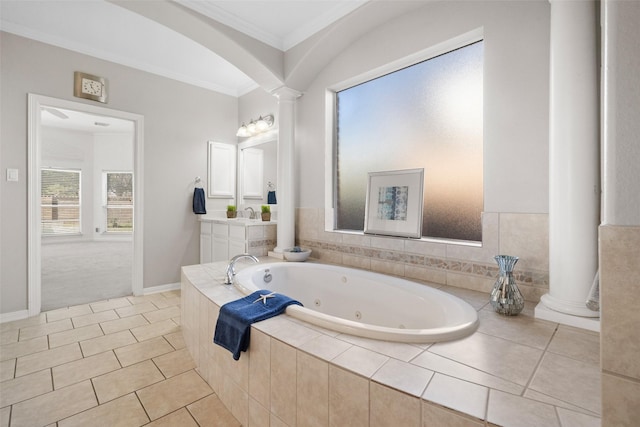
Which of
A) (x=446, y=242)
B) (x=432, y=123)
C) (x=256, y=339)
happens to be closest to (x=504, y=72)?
(x=432, y=123)

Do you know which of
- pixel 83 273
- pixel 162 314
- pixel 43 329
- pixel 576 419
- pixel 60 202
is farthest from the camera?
pixel 60 202

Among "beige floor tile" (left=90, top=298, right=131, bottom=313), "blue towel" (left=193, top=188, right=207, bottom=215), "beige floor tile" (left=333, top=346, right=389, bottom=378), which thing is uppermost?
"blue towel" (left=193, top=188, right=207, bottom=215)

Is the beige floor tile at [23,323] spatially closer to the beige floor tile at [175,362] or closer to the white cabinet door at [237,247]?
the beige floor tile at [175,362]

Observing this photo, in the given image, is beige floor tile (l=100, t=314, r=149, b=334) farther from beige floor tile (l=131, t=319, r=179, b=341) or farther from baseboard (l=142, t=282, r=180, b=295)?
baseboard (l=142, t=282, r=180, b=295)

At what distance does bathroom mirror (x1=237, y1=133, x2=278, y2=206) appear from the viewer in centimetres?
377

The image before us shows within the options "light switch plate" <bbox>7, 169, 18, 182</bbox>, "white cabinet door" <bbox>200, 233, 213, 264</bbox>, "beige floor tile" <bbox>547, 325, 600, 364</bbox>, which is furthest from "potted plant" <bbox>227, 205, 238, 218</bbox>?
"beige floor tile" <bbox>547, 325, 600, 364</bbox>

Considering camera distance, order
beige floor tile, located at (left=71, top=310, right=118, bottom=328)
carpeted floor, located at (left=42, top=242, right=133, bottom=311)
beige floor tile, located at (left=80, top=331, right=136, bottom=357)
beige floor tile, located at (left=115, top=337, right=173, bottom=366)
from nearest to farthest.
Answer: beige floor tile, located at (left=115, top=337, right=173, bottom=366), beige floor tile, located at (left=80, top=331, right=136, bottom=357), beige floor tile, located at (left=71, top=310, right=118, bottom=328), carpeted floor, located at (left=42, top=242, right=133, bottom=311)

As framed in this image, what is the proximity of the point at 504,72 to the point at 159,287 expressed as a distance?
4.06m

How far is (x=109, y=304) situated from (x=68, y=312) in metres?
0.34

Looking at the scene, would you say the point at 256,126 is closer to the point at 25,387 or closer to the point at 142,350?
the point at 142,350

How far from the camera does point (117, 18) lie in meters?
2.68

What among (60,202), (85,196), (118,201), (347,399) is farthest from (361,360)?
(60,202)

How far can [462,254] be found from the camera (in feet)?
6.88

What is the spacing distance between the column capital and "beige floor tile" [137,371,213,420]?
8.70 feet
